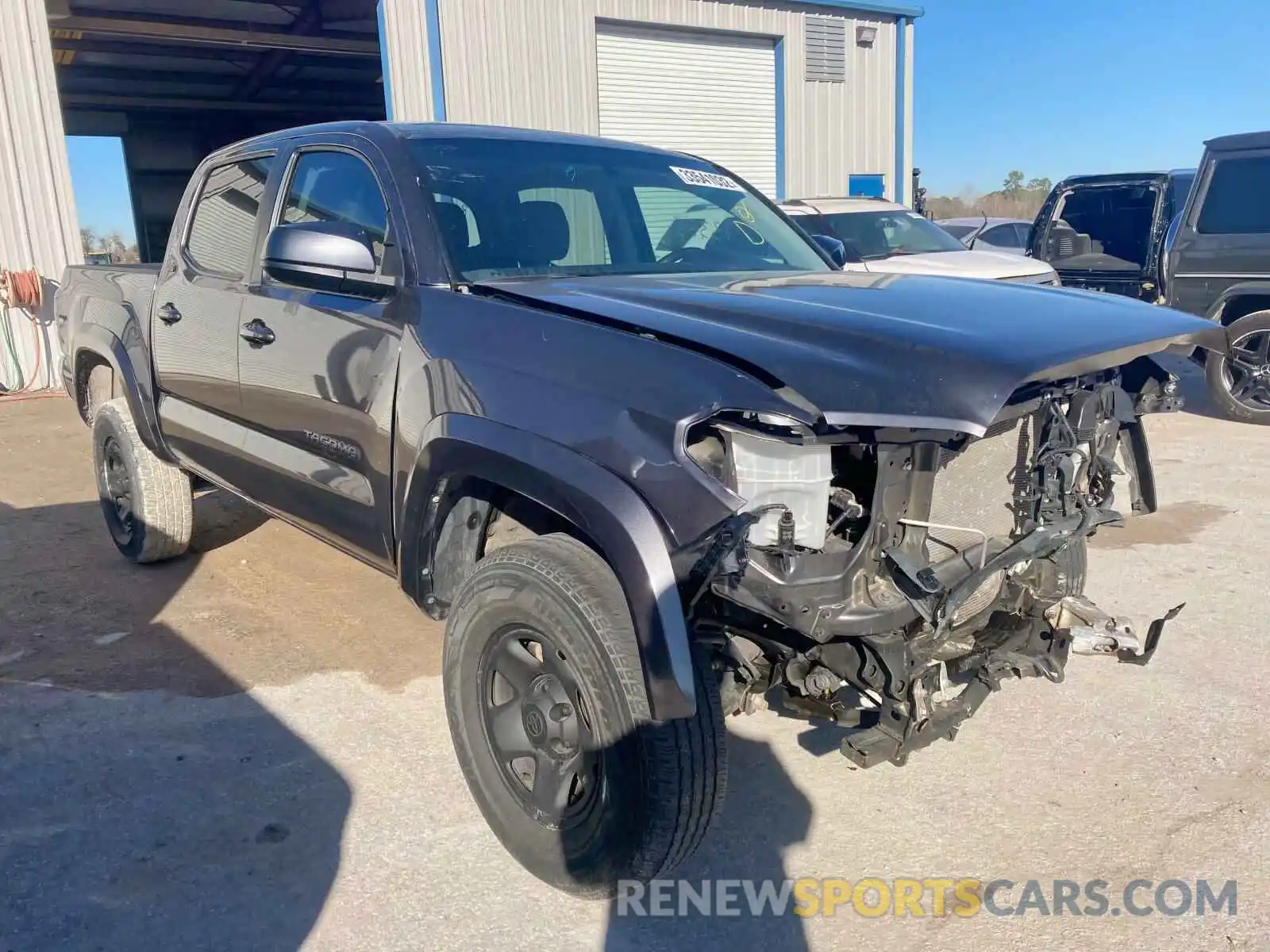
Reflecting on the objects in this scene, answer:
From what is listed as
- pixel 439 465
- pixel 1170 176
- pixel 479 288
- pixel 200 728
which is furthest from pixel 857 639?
pixel 1170 176

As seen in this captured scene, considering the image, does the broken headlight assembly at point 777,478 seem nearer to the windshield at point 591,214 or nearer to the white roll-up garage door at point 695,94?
the windshield at point 591,214

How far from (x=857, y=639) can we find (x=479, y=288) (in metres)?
1.39

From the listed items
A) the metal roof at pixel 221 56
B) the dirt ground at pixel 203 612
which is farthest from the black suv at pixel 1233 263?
the metal roof at pixel 221 56

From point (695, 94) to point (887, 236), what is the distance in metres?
5.00

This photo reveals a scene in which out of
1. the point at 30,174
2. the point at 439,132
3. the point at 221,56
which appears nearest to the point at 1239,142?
the point at 439,132

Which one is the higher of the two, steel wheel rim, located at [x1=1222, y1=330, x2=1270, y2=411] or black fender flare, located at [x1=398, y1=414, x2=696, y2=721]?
black fender flare, located at [x1=398, y1=414, x2=696, y2=721]

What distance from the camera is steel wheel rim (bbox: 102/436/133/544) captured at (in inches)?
201

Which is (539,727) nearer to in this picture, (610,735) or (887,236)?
(610,735)

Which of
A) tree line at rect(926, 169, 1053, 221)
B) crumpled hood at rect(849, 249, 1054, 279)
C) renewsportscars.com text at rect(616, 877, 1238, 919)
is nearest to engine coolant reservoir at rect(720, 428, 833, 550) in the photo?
renewsportscars.com text at rect(616, 877, 1238, 919)

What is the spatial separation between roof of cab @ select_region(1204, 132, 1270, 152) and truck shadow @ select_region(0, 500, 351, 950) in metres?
8.16

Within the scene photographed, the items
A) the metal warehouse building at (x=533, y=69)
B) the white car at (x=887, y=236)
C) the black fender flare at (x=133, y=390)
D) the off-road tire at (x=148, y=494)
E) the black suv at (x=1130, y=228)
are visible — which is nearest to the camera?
the black fender flare at (x=133, y=390)

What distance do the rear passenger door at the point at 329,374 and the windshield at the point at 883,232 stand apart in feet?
22.8

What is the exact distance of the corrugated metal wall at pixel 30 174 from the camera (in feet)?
35.1

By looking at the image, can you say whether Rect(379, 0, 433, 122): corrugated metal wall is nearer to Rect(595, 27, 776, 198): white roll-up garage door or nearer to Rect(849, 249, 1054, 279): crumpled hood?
Rect(595, 27, 776, 198): white roll-up garage door
